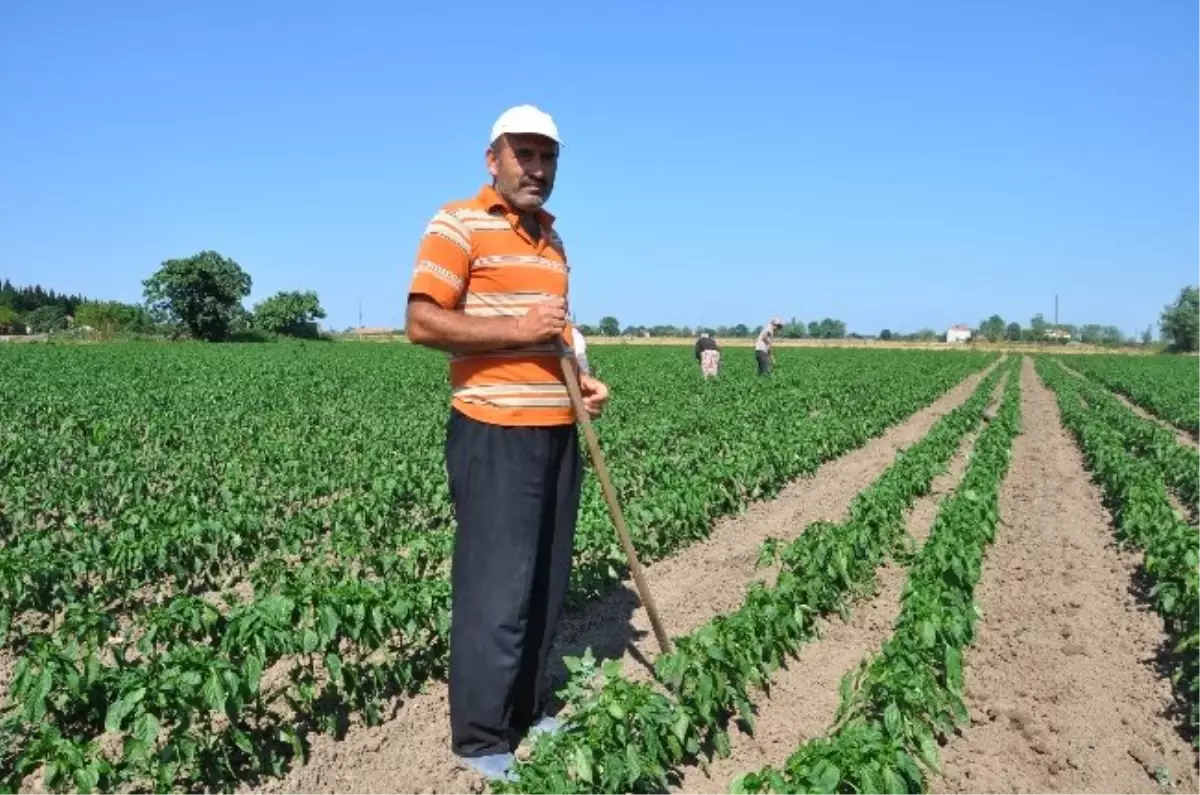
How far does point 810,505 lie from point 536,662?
20.8 feet

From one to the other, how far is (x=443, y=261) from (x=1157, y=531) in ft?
22.6

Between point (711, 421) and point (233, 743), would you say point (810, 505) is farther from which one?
point (233, 743)

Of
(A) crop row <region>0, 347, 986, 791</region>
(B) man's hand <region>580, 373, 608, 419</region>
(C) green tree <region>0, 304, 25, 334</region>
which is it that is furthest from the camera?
(C) green tree <region>0, 304, 25, 334</region>

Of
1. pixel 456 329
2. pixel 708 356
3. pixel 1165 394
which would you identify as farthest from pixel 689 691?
pixel 1165 394

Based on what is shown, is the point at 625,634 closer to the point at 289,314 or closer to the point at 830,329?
the point at 289,314

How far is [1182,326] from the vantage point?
3738 inches

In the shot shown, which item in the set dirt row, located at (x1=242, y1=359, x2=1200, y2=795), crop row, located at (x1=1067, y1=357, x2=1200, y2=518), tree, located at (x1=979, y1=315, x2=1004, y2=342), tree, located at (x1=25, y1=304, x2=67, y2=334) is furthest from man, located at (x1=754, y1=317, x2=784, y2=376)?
tree, located at (x1=979, y1=315, x2=1004, y2=342)

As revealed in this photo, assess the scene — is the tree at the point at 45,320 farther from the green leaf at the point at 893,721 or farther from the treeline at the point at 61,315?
the green leaf at the point at 893,721

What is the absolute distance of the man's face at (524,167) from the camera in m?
3.23

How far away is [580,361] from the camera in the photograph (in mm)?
3877

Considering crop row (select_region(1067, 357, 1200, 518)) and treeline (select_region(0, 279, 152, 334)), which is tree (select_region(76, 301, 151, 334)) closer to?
treeline (select_region(0, 279, 152, 334))

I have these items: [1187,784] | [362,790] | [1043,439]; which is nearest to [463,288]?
[362,790]

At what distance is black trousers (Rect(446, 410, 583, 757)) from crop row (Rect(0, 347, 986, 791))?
0.76 meters

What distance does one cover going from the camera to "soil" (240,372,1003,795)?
140 inches
